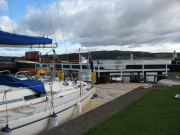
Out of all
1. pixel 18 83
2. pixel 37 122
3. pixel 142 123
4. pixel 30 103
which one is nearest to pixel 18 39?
pixel 18 83

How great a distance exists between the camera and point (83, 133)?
4.14 meters

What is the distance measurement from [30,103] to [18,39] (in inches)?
146

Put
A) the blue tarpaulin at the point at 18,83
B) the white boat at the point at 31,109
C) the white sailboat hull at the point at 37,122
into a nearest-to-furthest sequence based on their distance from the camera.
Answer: the white sailboat hull at the point at 37,122
the white boat at the point at 31,109
the blue tarpaulin at the point at 18,83

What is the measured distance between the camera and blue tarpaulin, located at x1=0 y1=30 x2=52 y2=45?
682cm

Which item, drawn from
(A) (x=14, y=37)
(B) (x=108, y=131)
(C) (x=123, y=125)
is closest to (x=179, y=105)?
(C) (x=123, y=125)

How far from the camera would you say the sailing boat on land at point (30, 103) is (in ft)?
14.0

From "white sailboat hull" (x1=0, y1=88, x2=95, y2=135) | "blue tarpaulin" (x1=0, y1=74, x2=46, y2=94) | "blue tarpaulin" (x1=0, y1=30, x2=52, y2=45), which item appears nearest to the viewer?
"white sailboat hull" (x1=0, y1=88, x2=95, y2=135)

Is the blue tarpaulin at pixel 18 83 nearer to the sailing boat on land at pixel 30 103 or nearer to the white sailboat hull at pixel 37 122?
the sailing boat on land at pixel 30 103

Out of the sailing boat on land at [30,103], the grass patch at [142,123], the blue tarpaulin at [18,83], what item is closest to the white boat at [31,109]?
the sailing boat on land at [30,103]

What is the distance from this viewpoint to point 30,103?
555cm

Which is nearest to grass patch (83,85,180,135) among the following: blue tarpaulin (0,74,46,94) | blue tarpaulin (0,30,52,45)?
blue tarpaulin (0,74,46,94)

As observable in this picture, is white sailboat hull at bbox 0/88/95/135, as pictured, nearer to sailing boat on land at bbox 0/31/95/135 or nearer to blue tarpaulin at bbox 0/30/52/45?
sailing boat on land at bbox 0/31/95/135

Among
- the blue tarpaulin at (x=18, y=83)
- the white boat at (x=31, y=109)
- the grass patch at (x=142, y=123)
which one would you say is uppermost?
the blue tarpaulin at (x=18, y=83)

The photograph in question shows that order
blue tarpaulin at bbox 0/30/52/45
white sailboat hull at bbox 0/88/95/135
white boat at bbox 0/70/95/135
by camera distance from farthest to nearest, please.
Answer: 1. blue tarpaulin at bbox 0/30/52/45
2. white boat at bbox 0/70/95/135
3. white sailboat hull at bbox 0/88/95/135
